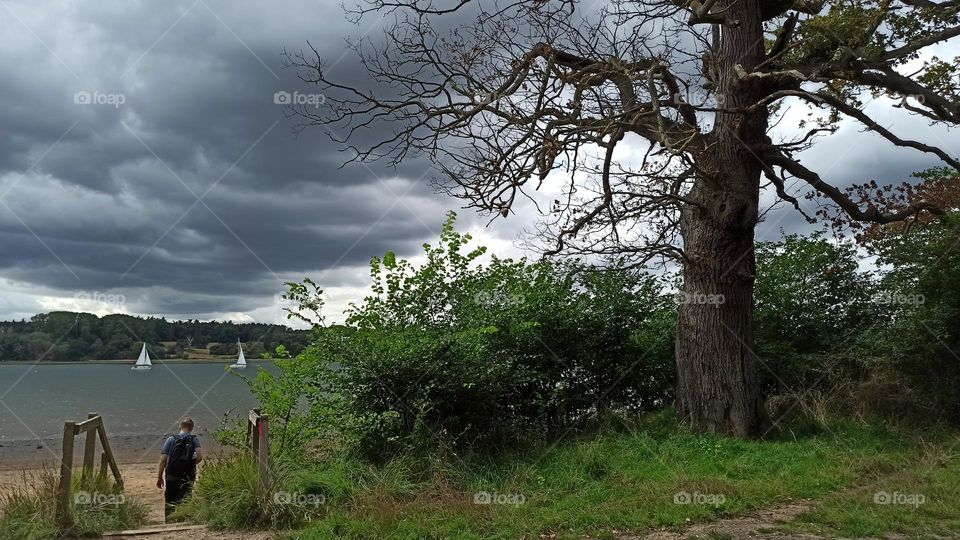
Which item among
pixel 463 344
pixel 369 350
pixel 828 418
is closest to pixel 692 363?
pixel 828 418

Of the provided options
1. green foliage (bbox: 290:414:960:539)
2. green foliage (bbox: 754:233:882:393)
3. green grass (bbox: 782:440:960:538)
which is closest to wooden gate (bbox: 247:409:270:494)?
green foliage (bbox: 290:414:960:539)

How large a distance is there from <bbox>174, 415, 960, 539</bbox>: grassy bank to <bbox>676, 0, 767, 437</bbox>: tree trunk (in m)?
0.76

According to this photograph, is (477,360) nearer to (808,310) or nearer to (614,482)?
(614,482)

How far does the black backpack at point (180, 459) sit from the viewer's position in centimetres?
1071

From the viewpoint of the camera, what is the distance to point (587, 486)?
928 cm

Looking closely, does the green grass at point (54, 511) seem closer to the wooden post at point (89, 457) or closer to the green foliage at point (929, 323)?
the wooden post at point (89, 457)

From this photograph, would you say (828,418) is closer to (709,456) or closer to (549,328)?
(709,456)

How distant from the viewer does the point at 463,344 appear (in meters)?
11.2

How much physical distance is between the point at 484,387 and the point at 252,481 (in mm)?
3799

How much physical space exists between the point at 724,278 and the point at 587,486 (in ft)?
15.5

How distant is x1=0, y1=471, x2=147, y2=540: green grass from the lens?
7832mm

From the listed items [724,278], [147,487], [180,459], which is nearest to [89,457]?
[180,459]

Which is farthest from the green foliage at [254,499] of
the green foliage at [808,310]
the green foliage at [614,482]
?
the green foliage at [808,310]

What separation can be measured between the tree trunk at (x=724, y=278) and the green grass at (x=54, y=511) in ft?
28.1
